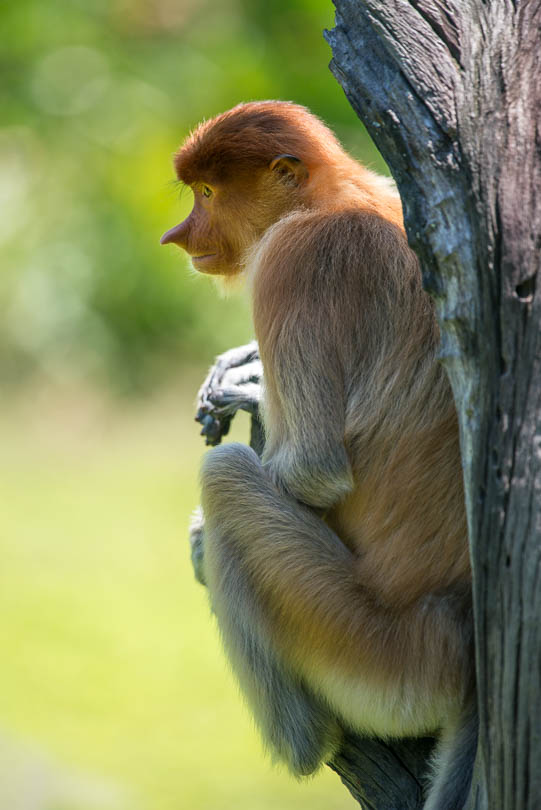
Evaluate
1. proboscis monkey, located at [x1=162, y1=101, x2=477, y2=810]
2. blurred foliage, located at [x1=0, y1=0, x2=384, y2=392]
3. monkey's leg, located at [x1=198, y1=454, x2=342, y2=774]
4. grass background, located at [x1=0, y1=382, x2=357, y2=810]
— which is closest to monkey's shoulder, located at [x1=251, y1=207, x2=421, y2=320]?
proboscis monkey, located at [x1=162, y1=101, x2=477, y2=810]

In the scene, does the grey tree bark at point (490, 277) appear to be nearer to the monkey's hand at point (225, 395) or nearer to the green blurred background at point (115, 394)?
the monkey's hand at point (225, 395)

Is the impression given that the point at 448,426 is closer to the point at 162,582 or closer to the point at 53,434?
the point at 162,582

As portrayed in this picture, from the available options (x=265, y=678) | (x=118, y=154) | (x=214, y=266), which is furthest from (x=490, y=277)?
(x=118, y=154)

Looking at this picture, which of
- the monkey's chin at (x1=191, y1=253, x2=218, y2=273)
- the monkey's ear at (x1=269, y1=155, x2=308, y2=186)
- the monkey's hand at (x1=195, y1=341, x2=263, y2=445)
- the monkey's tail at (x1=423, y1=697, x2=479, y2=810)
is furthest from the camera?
the monkey's hand at (x1=195, y1=341, x2=263, y2=445)

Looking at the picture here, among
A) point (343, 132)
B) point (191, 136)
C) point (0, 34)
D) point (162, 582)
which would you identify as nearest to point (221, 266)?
point (191, 136)

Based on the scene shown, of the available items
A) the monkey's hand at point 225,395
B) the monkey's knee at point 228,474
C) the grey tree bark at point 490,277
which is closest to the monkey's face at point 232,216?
the monkey's hand at point 225,395

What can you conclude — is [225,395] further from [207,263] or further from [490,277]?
[490,277]

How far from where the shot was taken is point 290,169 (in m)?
3.40

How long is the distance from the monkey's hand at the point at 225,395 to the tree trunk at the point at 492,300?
184 cm

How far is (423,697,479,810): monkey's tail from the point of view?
2.50 metres

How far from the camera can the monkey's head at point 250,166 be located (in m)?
3.41

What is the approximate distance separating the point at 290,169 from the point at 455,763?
193 centimetres

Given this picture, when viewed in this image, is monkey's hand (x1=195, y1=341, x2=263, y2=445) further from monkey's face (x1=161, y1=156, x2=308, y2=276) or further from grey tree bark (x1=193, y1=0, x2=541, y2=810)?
grey tree bark (x1=193, y1=0, x2=541, y2=810)

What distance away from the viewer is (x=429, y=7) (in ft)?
7.41
